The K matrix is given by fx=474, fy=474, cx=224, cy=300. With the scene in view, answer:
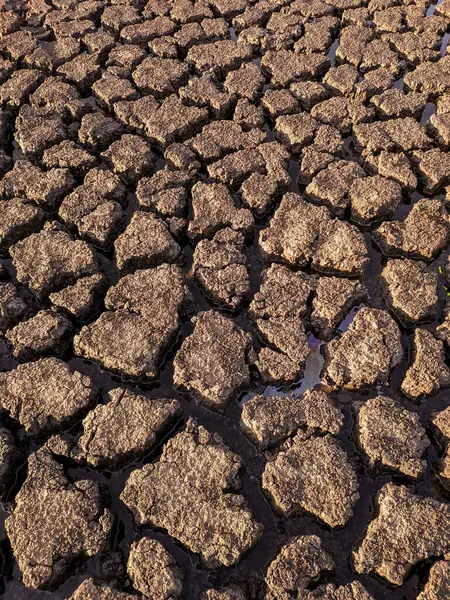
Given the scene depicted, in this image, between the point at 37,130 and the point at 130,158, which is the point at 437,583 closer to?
the point at 130,158

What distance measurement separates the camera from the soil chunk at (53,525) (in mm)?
2736

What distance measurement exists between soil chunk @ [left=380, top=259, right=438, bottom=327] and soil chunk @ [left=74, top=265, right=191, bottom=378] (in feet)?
5.20

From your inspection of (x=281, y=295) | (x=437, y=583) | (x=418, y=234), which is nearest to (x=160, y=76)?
(x=281, y=295)

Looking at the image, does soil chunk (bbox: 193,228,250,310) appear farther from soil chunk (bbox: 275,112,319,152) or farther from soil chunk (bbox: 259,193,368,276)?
soil chunk (bbox: 275,112,319,152)

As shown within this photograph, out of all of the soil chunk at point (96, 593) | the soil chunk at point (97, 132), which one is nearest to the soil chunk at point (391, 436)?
the soil chunk at point (96, 593)

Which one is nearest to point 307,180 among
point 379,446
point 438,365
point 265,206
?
point 265,206

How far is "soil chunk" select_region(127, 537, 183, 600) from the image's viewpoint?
261 centimetres

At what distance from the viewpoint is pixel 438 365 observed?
3311 millimetres

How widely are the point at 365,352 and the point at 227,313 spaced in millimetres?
1087

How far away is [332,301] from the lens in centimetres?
360

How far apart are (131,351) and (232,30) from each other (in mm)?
4563

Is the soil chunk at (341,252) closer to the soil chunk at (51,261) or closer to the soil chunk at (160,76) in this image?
the soil chunk at (51,261)

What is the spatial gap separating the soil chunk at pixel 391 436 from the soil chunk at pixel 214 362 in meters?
0.84

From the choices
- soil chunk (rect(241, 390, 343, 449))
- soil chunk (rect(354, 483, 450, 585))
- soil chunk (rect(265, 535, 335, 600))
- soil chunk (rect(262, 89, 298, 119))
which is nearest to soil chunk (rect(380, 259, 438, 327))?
soil chunk (rect(241, 390, 343, 449))
